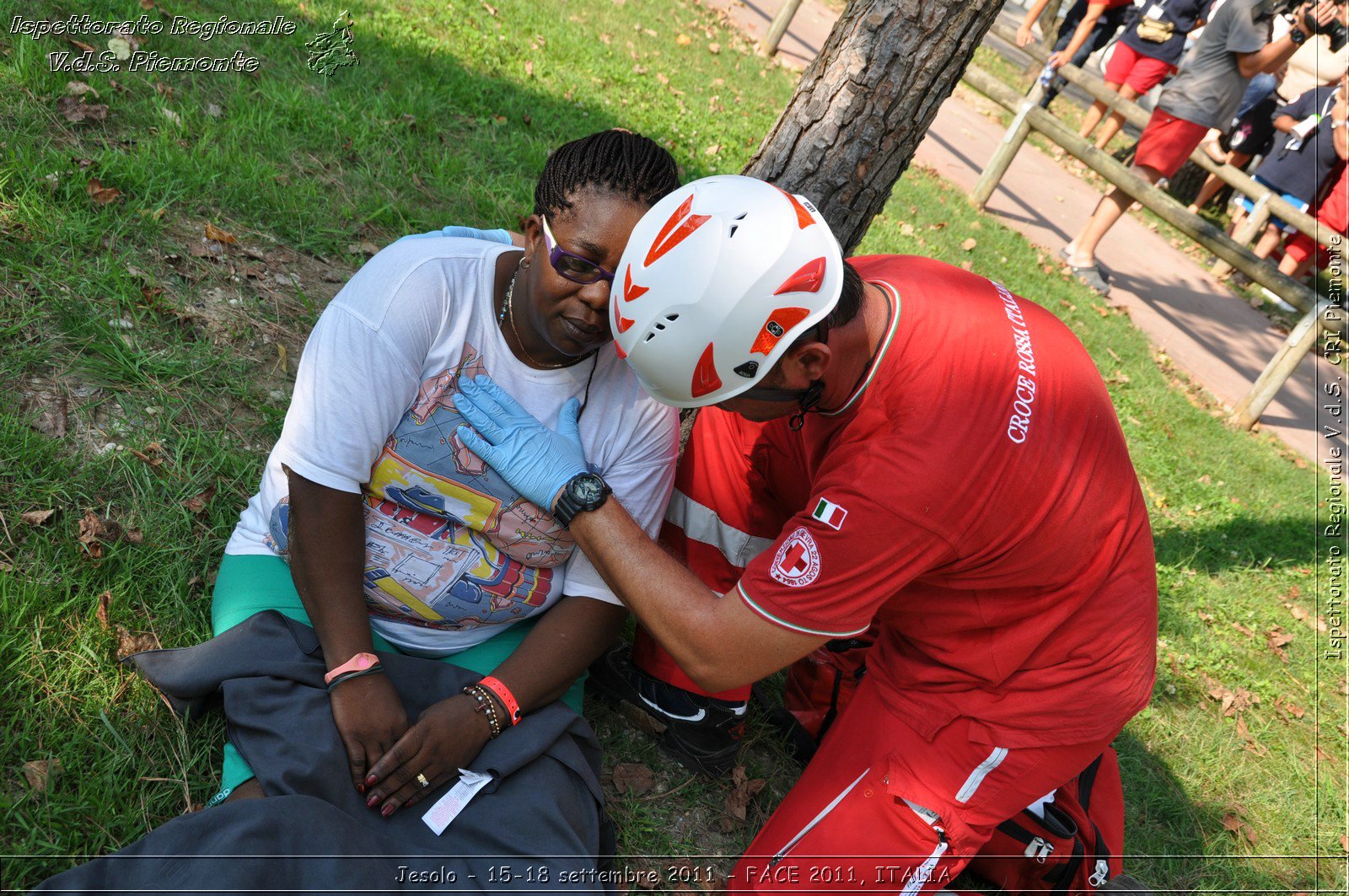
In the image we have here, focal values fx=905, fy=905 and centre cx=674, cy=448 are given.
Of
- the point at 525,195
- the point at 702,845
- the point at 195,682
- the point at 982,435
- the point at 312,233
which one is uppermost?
the point at 982,435

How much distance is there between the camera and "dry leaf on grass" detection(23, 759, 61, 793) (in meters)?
2.26

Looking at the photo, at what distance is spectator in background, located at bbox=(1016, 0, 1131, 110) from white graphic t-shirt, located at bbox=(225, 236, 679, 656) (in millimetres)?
10069

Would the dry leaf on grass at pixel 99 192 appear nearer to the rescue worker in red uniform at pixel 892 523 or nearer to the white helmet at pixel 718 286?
the rescue worker in red uniform at pixel 892 523

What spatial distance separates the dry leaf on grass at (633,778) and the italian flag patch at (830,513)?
1.34m

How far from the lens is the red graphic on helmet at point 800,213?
2417 mm

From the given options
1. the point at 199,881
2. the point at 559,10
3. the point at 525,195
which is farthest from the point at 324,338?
the point at 559,10

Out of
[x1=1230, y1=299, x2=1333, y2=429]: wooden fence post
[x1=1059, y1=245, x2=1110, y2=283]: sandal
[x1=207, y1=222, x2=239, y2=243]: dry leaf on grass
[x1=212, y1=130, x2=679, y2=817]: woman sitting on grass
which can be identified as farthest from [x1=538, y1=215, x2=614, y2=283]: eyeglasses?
[x1=1059, y1=245, x2=1110, y2=283]: sandal

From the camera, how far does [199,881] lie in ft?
6.24

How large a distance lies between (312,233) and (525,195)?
1358 millimetres

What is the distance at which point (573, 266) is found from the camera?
241 centimetres

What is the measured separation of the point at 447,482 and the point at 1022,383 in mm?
1594

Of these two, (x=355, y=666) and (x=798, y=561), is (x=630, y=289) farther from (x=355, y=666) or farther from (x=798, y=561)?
(x=355, y=666)

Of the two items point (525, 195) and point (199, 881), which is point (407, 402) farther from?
point (525, 195)

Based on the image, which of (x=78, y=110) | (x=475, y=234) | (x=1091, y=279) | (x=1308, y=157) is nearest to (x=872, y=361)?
(x=475, y=234)
